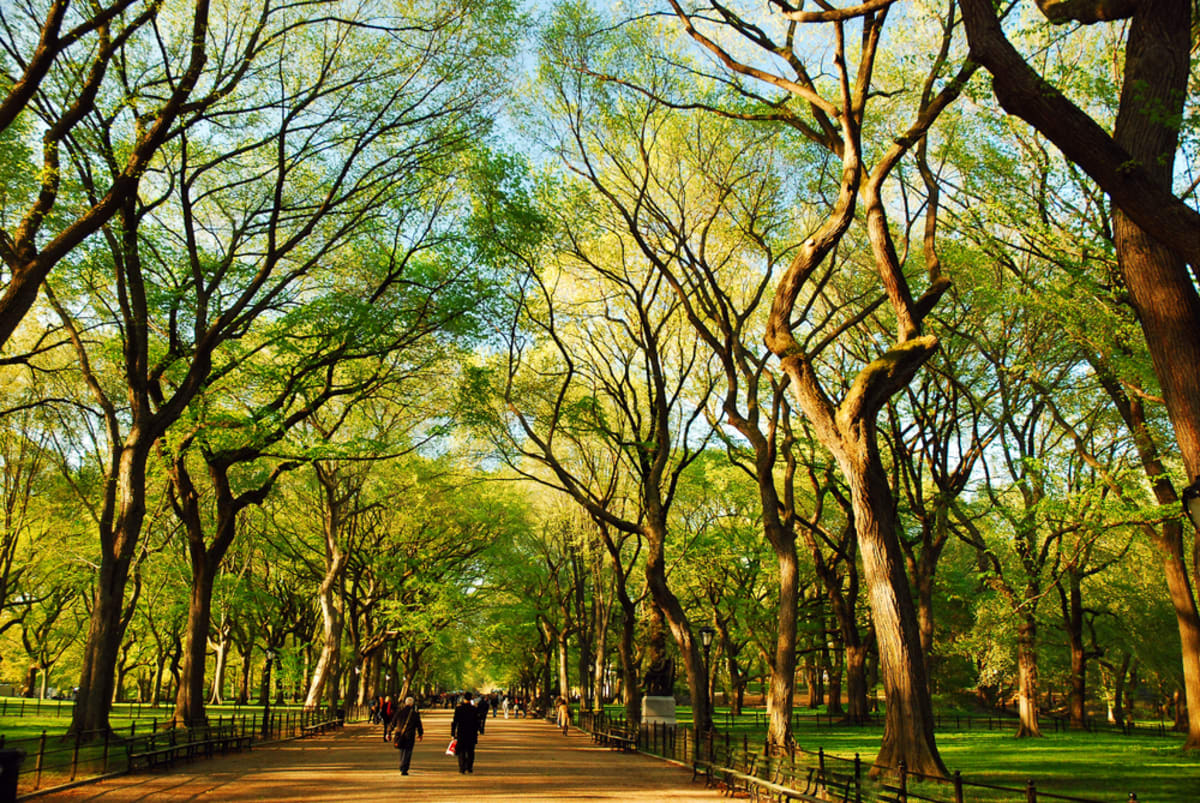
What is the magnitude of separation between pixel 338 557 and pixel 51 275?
1627cm

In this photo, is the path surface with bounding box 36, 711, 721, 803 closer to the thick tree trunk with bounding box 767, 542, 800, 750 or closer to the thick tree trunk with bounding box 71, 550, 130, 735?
the thick tree trunk with bounding box 71, 550, 130, 735

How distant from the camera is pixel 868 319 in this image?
23.7m

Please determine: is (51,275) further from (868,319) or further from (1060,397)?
(1060,397)

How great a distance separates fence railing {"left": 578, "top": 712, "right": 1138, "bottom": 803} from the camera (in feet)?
28.1

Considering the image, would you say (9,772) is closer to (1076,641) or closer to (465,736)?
(465,736)

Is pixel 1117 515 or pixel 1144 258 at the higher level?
pixel 1144 258

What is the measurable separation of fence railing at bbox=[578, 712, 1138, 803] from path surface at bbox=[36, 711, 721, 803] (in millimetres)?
507

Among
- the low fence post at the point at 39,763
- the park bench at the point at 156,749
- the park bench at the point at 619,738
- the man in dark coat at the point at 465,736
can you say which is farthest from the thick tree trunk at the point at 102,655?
the park bench at the point at 619,738

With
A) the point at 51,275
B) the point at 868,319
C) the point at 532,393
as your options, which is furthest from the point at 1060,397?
the point at 51,275

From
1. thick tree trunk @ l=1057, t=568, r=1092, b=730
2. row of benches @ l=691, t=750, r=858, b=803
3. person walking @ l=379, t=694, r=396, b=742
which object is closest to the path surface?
row of benches @ l=691, t=750, r=858, b=803

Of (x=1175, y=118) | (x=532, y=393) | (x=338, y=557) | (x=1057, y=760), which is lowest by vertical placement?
(x=1057, y=760)

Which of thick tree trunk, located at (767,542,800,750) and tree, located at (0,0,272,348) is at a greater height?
tree, located at (0,0,272,348)

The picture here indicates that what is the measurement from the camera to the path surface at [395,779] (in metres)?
13.0

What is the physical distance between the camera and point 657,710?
83.1 feet
